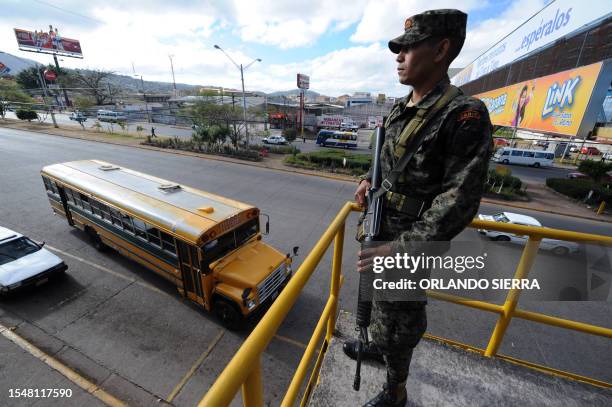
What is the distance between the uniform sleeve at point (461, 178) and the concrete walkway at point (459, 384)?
1.61 metres

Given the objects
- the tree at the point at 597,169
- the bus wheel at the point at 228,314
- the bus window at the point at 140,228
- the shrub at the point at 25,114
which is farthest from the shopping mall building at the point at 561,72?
→ the shrub at the point at 25,114

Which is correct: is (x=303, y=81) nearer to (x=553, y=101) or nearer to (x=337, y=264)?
(x=553, y=101)

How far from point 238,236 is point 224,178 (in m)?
11.3

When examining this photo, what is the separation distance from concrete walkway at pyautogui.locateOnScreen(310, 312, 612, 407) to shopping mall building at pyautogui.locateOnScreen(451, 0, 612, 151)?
18.0 meters

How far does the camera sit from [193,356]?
4.92 metres

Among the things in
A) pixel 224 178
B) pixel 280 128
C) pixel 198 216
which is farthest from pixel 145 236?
pixel 280 128

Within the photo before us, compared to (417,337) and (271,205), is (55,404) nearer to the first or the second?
(417,337)

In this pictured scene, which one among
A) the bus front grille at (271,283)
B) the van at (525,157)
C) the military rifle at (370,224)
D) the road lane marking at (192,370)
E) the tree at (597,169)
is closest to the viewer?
the military rifle at (370,224)

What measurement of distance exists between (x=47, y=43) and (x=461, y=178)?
272 ft

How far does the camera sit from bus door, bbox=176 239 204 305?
206 inches

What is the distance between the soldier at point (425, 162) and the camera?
1.48m

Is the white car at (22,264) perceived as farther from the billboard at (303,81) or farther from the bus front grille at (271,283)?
the billboard at (303,81)

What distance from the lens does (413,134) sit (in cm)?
173

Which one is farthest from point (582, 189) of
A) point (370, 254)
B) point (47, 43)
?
point (47, 43)
